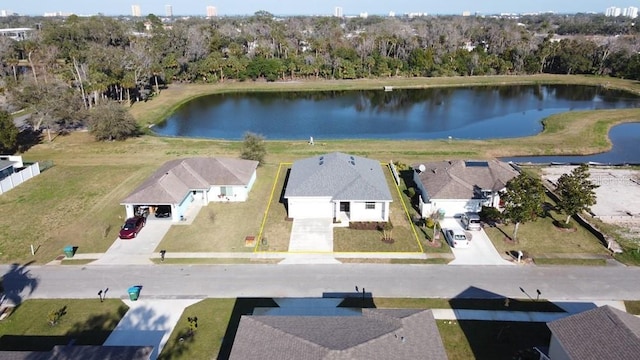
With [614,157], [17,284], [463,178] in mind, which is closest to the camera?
[17,284]

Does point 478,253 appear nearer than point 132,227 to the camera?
Yes

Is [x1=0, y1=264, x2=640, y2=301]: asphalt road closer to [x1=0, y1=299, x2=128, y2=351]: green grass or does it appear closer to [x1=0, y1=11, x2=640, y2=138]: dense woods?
[x1=0, y1=299, x2=128, y2=351]: green grass

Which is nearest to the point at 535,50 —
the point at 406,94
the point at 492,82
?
the point at 492,82

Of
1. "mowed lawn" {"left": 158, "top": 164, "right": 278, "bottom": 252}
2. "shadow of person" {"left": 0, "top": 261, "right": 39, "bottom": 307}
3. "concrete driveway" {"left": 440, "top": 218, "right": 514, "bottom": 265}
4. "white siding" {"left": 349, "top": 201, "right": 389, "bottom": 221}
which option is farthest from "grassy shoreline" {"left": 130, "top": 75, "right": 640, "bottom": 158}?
"shadow of person" {"left": 0, "top": 261, "right": 39, "bottom": 307}

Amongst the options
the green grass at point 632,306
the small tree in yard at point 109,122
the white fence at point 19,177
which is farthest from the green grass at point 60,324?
the small tree in yard at point 109,122

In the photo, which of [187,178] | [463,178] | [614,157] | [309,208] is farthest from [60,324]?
[614,157]

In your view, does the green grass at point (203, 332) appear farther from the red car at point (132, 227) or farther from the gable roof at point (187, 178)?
the gable roof at point (187, 178)

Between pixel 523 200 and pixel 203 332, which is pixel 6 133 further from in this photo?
pixel 523 200
